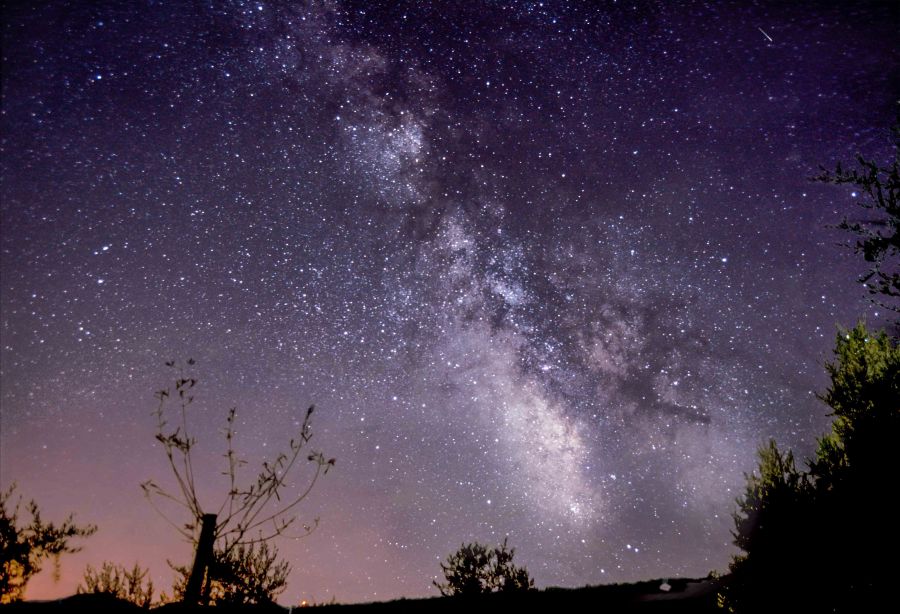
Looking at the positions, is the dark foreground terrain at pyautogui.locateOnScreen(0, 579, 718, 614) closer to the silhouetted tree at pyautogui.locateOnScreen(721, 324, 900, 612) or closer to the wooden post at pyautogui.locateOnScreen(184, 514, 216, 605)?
the silhouetted tree at pyautogui.locateOnScreen(721, 324, 900, 612)

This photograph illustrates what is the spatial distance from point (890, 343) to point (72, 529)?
116ft

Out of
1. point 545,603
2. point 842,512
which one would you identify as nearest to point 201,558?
point 545,603

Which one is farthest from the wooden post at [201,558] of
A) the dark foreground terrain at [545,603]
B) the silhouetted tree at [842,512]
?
the silhouetted tree at [842,512]

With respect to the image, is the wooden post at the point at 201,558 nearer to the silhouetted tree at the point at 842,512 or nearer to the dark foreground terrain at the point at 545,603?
the dark foreground terrain at the point at 545,603

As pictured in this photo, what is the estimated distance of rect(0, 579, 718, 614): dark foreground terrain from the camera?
9320 millimetres

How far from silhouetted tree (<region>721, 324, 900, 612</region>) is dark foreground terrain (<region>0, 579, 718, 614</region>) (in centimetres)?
390

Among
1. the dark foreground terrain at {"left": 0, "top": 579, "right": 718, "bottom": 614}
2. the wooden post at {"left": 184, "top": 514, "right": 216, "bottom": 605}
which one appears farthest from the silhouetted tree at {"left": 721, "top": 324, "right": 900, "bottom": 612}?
the wooden post at {"left": 184, "top": 514, "right": 216, "bottom": 605}

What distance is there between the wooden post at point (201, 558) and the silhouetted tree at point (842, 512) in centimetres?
1357

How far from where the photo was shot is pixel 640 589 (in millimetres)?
10289

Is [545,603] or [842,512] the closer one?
[545,603]

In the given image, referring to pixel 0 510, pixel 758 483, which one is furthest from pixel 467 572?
pixel 0 510

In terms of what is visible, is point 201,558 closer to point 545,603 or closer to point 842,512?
point 545,603

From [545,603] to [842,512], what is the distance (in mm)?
9348

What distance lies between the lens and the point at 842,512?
1234 centimetres
